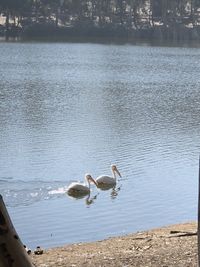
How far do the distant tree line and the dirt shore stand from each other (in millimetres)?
97268

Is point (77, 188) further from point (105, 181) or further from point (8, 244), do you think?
point (8, 244)

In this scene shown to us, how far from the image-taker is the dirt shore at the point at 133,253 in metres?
9.15

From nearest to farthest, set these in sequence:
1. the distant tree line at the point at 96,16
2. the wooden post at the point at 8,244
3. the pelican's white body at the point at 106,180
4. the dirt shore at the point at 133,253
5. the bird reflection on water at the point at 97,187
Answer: the wooden post at the point at 8,244
the dirt shore at the point at 133,253
the bird reflection on water at the point at 97,187
the pelican's white body at the point at 106,180
the distant tree line at the point at 96,16

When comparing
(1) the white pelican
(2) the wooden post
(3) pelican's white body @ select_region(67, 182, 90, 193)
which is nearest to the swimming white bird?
(1) the white pelican

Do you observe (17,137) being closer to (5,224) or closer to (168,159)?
(168,159)

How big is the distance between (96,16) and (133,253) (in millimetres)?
111514

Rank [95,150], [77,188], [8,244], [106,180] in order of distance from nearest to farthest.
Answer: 1. [8,244]
2. [77,188]
3. [106,180]
4. [95,150]

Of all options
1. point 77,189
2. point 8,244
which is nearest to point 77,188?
point 77,189

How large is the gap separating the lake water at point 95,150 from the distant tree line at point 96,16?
59.8 metres

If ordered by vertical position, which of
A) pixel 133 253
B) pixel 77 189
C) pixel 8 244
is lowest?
pixel 77 189

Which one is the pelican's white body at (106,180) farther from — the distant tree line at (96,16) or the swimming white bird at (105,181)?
the distant tree line at (96,16)

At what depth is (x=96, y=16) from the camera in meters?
120

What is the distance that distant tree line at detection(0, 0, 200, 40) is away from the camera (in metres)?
110

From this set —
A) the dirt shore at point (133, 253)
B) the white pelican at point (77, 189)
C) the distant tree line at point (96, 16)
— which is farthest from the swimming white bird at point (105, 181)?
the distant tree line at point (96, 16)
